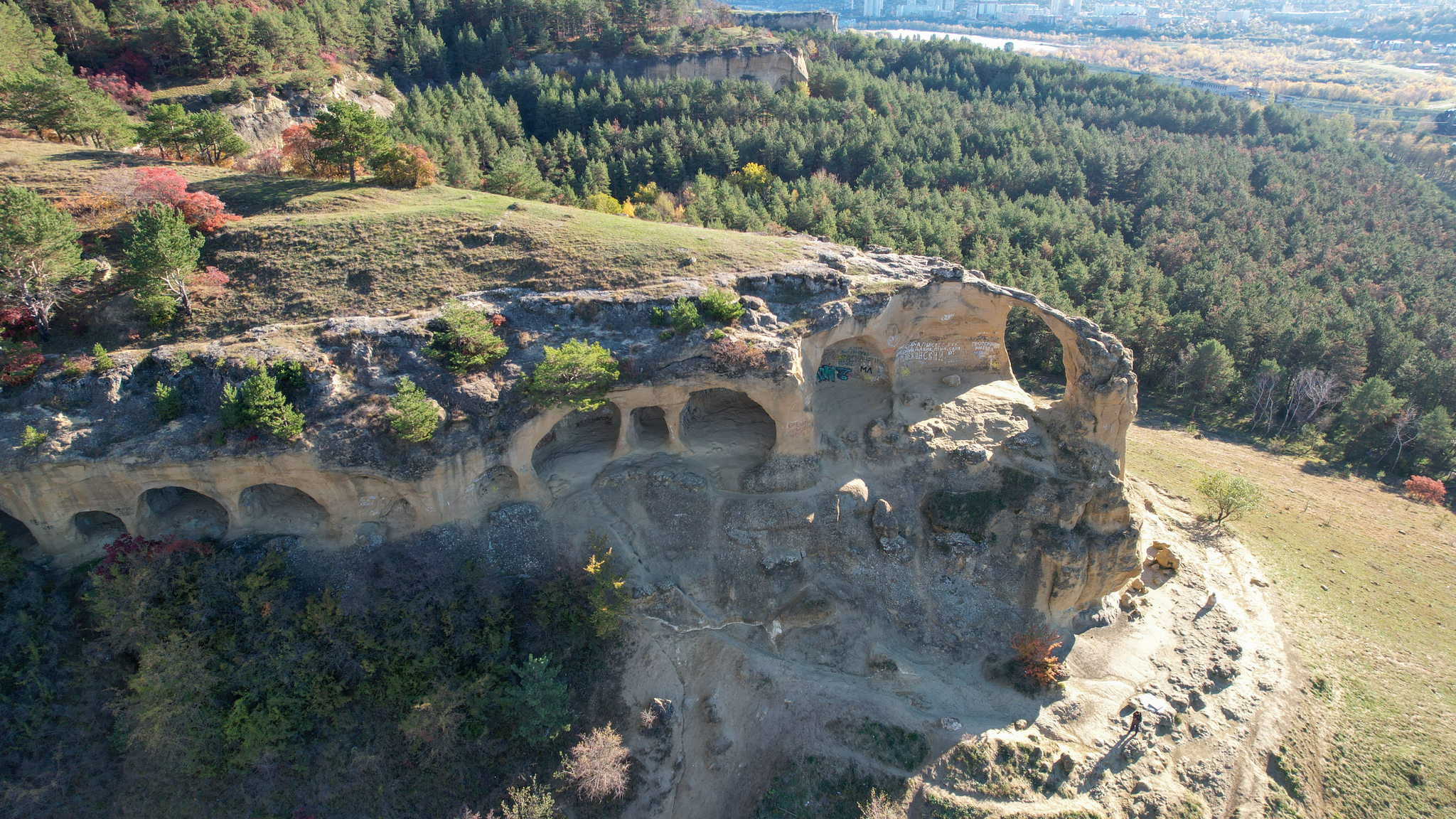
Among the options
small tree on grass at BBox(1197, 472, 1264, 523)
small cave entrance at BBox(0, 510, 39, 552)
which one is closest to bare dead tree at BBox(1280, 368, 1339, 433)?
small tree on grass at BBox(1197, 472, 1264, 523)

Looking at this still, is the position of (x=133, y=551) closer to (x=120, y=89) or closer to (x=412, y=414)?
(x=412, y=414)

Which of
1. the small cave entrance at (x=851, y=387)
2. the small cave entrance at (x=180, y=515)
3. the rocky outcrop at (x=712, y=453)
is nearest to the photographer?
the rocky outcrop at (x=712, y=453)

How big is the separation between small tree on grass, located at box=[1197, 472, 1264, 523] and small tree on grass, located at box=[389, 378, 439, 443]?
40.4m

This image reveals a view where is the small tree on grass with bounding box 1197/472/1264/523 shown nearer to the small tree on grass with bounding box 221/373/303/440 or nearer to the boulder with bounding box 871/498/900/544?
the boulder with bounding box 871/498/900/544

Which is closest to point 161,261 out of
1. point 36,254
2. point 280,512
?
point 36,254

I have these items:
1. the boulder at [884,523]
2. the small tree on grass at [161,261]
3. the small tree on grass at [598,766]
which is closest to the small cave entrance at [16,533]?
the small tree on grass at [161,261]

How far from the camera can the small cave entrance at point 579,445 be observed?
30.9 meters

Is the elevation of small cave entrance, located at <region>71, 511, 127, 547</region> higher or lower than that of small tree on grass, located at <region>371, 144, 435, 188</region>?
lower

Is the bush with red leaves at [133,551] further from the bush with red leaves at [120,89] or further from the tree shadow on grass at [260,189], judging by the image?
the bush with red leaves at [120,89]

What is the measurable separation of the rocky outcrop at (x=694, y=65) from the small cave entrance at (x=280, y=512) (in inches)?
2664

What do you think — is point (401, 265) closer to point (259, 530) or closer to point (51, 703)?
point (259, 530)

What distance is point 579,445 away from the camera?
32.2 meters

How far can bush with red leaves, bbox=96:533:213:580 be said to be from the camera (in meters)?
25.3

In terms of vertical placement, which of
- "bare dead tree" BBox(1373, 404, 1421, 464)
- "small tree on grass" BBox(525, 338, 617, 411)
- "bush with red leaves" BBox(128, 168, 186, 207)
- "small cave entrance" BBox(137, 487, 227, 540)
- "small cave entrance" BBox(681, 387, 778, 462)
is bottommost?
"bare dead tree" BBox(1373, 404, 1421, 464)
